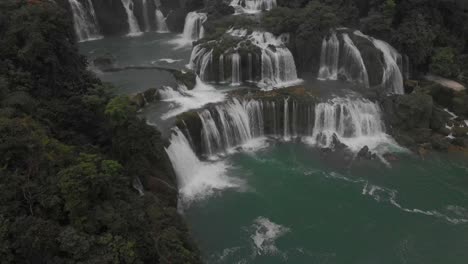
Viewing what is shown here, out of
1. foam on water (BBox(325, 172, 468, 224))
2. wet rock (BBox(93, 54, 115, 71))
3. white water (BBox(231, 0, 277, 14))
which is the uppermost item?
white water (BBox(231, 0, 277, 14))

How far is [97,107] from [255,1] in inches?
1004

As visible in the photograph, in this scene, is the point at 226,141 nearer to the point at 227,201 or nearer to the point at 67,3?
the point at 227,201

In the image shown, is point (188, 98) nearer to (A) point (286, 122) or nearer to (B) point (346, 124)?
(A) point (286, 122)

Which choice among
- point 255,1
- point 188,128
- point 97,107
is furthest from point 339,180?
point 255,1

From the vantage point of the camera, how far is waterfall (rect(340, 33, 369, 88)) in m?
28.4

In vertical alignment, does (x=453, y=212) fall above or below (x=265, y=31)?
below

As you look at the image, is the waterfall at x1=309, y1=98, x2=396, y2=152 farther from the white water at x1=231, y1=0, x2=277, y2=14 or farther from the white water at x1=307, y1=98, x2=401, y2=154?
the white water at x1=231, y1=0, x2=277, y2=14

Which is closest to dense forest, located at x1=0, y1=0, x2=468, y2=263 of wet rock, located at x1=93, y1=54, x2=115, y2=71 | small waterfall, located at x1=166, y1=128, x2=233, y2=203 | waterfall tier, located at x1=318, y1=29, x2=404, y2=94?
waterfall tier, located at x1=318, y1=29, x2=404, y2=94

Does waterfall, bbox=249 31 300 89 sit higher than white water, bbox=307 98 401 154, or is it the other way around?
waterfall, bbox=249 31 300 89

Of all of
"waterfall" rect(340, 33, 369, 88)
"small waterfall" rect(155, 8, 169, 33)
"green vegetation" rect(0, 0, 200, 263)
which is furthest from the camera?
"small waterfall" rect(155, 8, 169, 33)

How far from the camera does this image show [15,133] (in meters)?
12.6

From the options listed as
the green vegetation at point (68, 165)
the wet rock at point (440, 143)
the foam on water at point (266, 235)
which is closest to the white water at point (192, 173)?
the green vegetation at point (68, 165)

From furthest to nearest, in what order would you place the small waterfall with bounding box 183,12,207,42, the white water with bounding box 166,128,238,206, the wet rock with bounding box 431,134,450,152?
1. the small waterfall with bounding box 183,12,207,42
2. the wet rock with bounding box 431,134,450,152
3. the white water with bounding box 166,128,238,206

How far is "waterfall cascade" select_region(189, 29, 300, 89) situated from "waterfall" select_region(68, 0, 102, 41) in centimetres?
1504
